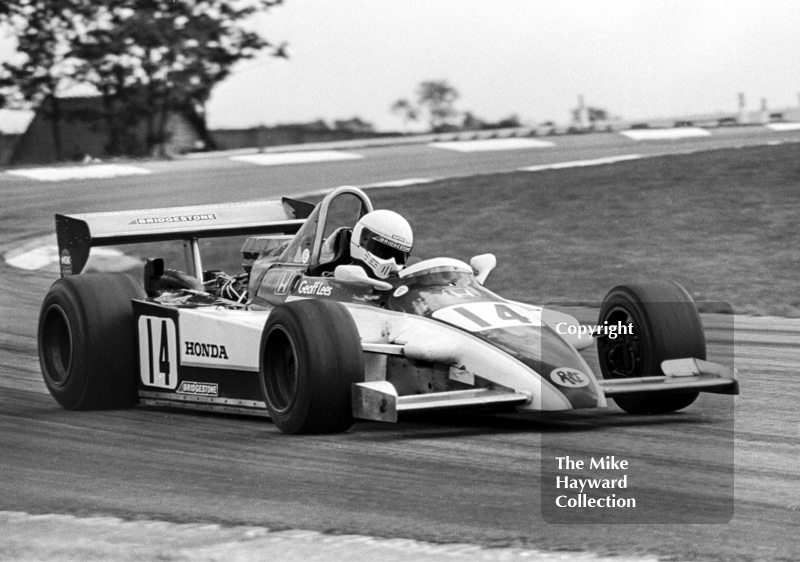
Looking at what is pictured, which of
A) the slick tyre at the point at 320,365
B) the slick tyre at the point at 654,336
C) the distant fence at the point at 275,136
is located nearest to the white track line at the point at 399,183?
the distant fence at the point at 275,136

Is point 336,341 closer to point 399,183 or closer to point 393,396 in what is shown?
point 393,396

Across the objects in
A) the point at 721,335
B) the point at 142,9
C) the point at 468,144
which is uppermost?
the point at 142,9

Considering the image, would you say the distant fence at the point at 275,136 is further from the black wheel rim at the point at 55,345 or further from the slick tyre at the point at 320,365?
the slick tyre at the point at 320,365

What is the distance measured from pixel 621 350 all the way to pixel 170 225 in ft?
12.0

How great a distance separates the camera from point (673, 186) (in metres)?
18.8

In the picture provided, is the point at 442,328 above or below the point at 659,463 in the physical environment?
above

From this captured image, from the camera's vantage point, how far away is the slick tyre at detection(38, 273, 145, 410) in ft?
28.1

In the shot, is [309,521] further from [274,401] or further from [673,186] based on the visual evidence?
[673,186]

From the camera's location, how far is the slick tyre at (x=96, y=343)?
28.1ft

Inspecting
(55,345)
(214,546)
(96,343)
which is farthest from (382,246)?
(214,546)

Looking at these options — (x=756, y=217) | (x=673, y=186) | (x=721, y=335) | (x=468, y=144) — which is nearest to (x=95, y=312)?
(x=721, y=335)

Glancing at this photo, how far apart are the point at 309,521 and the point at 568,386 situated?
78.1 inches

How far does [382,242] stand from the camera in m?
7.93

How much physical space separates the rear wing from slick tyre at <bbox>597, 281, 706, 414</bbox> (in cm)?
324
